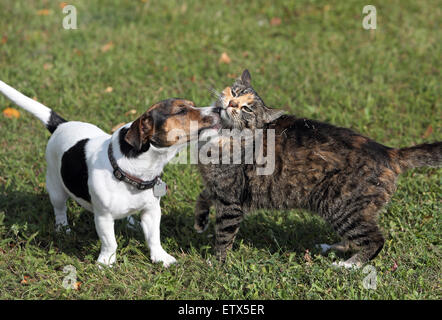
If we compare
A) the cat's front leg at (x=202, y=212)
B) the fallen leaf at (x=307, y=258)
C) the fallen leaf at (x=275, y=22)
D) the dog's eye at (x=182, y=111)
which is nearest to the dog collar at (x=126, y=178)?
the dog's eye at (x=182, y=111)

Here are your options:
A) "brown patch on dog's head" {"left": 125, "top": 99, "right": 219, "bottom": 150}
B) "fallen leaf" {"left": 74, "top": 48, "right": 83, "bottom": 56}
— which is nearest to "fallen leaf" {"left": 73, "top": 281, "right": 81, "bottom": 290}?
"brown patch on dog's head" {"left": 125, "top": 99, "right": 219, "bottom": 150}

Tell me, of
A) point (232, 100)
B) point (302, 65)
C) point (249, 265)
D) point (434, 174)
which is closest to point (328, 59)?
point (302, 65)

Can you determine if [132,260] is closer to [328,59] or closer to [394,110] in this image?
[394,110]

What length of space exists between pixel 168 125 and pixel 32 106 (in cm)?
142

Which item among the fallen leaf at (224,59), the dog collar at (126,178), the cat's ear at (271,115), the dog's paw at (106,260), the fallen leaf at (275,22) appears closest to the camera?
the dog collar at (126,178)

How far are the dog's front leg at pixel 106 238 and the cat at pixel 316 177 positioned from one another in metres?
0.84

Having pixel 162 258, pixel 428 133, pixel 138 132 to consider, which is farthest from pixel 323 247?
pixel 428 133

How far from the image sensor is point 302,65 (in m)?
7.03

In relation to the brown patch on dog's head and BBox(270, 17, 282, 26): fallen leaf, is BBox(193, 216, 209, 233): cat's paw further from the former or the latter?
BBox(270, 17, 282, 26): fallen leaf

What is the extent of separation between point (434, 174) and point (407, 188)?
421 mm

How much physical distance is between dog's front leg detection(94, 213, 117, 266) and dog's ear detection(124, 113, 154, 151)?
2.16ft

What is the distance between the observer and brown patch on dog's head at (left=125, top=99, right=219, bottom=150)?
3.46m

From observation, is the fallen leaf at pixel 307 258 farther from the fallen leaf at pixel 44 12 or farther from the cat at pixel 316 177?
the fallen leaf at pixel 44 12

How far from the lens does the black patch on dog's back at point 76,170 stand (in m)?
3.83
